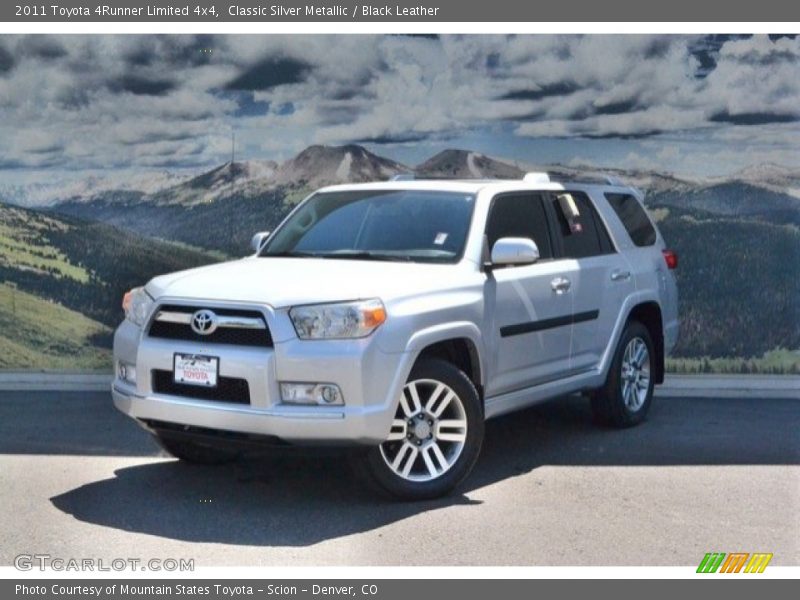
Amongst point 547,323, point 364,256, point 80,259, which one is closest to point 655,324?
point 547,323

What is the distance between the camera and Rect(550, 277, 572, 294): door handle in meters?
7.73

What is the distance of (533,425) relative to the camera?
9039mm

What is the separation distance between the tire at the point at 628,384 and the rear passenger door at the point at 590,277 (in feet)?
0.95

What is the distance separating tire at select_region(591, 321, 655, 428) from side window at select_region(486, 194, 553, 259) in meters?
1.14

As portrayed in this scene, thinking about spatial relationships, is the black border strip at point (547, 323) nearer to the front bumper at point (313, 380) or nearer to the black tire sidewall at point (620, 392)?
the black tire sidewall at point (620, 392)

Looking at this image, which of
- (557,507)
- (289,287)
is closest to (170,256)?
(289,287)

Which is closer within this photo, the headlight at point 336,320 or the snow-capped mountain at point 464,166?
the headlight at point 336,320

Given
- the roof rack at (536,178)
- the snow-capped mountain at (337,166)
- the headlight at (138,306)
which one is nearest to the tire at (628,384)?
the roof rack at (536,178)

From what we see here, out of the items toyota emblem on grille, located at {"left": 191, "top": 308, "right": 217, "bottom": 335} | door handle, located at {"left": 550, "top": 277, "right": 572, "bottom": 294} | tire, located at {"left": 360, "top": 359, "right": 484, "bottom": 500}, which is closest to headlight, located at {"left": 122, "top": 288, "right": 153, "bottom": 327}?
toyota emblem on grille, located at {"left": 191, "top": 308, "right": 217, "bottom": 335}

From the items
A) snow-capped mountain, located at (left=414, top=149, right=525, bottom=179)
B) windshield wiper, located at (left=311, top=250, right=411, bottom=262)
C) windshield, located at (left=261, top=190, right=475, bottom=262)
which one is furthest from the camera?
snow-capped mountain, located at (left=414, top=149, right=525, bottom=179)

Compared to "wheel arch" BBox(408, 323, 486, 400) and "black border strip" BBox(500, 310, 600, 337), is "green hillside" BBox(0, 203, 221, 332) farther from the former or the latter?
"wheel arch" BBox(408, 323, 486, 400)

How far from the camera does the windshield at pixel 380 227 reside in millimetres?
7262

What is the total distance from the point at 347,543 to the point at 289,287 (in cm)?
143

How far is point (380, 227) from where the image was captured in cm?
756
